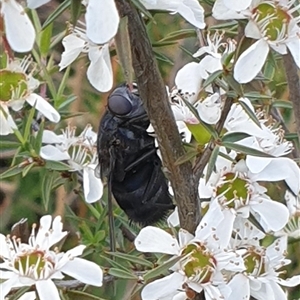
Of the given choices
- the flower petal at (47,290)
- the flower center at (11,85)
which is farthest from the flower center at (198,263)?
the flower center at (11,85)

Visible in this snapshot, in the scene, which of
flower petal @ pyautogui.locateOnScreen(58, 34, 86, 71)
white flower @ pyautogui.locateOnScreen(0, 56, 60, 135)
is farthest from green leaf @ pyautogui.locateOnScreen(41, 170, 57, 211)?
flower petal @ pyautogui.locateOnScreen(58, 34, 86, 71)

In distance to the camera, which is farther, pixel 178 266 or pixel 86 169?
pixel 86 169

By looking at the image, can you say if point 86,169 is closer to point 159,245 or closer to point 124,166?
point 124,166

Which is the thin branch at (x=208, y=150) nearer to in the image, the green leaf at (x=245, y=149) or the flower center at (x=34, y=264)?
the green leaf at (x=245, y=149)

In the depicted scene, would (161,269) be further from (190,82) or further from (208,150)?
(190,82)

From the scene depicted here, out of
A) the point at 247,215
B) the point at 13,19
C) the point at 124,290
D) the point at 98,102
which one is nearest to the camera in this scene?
the point at 13,19

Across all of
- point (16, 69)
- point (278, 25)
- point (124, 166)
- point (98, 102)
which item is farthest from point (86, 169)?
point (98, 102)

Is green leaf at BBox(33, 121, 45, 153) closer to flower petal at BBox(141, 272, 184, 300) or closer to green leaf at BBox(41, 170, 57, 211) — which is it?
green leaf at BBox(41, 170, 57, 211)
